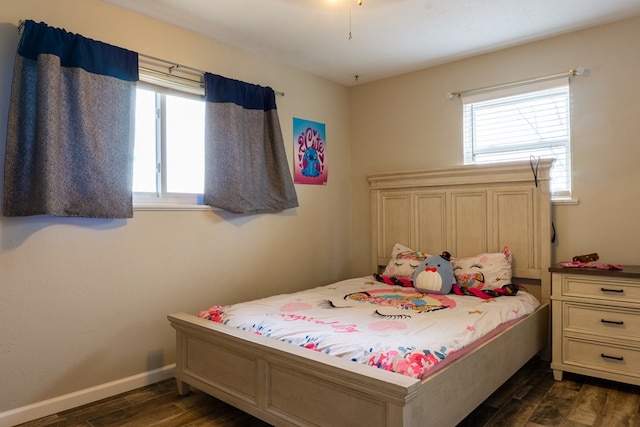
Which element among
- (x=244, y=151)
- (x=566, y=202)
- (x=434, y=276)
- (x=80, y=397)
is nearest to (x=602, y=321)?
(x=566, y=202)

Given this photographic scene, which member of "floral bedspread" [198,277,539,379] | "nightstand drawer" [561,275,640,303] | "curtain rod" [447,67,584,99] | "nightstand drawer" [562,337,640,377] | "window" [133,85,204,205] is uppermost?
"curtain rod" [447,67,584,99]

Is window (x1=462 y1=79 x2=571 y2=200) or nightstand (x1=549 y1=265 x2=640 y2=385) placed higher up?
window (x1=462 y1=79 x2=571 y2=200)

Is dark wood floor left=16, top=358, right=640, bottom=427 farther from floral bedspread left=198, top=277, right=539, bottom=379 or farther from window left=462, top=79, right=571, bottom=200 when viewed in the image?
window left=462, top=79, right=571, bottom=200

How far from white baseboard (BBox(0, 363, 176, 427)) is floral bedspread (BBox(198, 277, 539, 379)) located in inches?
26.0

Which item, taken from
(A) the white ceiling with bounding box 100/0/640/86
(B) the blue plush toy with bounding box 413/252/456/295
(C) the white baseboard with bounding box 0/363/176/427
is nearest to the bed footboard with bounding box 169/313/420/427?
(C) the white baseboard with bounding box 0/363/176/427

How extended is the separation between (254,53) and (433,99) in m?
1.58

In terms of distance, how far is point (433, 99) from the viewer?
148 inches

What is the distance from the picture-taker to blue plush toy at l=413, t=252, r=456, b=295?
119 inches

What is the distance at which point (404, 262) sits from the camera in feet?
11.4

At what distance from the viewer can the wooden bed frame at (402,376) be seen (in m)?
1.69

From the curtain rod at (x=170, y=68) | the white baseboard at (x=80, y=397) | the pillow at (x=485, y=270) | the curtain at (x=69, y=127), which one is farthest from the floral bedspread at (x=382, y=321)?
the curtain rod at (x=170, y=68)

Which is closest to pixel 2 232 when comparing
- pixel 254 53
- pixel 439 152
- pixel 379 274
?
pixel 254 53

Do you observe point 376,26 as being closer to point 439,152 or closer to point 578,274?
point 439,152

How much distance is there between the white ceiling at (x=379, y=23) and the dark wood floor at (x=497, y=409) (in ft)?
7.76
